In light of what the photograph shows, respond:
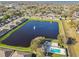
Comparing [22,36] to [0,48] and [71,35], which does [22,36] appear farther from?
[71,35]

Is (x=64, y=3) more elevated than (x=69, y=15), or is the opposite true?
(x=64, y=3)

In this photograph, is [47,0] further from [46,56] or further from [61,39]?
[46,56]

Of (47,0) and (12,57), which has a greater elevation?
(47,0)

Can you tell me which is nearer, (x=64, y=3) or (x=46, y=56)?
(x=46, y=56)

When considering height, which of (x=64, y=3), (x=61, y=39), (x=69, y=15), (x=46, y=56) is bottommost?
(x=46, y=56)

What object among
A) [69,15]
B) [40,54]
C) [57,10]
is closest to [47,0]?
[57,10]

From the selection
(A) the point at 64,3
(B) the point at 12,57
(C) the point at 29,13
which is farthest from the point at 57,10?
(B) the point at 12,57
